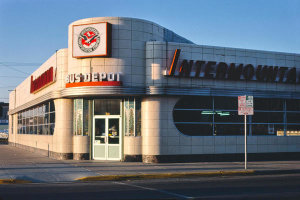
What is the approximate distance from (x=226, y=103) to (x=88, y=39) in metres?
8.96

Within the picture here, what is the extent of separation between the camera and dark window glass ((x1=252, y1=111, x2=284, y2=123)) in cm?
2280

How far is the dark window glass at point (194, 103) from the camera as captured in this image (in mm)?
20906

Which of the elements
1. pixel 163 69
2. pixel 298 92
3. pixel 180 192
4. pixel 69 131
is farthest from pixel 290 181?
pixel 69 131

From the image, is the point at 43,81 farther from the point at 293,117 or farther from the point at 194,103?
the point at 293,117

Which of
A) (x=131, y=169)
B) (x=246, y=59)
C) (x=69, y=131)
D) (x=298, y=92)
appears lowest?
(x=131, y=169)

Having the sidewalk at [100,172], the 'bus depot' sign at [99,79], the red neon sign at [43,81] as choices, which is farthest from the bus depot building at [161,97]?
the sidewalk at [100,172]

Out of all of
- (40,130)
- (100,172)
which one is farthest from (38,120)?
(100,172)

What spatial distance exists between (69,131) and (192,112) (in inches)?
290

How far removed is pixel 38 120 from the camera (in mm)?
29219

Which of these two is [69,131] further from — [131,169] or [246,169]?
[246,169]

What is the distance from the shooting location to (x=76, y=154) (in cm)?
2131

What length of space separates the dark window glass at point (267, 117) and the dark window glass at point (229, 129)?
111 cm

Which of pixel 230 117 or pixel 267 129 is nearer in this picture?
pixel 230 117

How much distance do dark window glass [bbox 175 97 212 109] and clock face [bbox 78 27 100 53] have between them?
18.6ft
